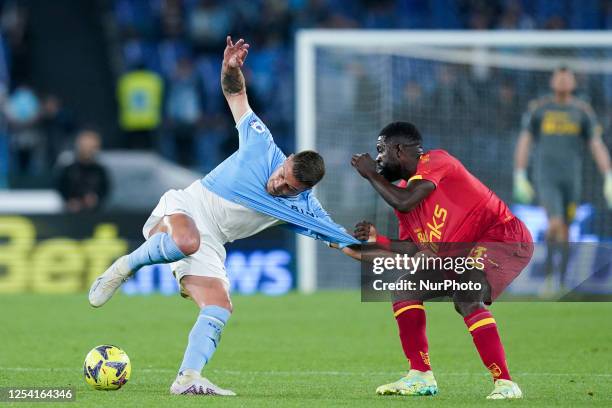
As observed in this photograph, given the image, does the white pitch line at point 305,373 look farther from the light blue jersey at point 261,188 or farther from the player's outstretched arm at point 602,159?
the player's outstretched arm at point 602,159

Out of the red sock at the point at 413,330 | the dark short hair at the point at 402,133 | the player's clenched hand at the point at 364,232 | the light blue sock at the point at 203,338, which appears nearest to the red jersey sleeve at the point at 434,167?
the dark short hair at the point at 402,133

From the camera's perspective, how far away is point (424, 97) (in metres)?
17.1

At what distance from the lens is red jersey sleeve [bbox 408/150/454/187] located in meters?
8.12

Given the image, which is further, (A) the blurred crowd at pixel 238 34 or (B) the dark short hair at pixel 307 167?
(A) the blurred crowd at pixel 238 34

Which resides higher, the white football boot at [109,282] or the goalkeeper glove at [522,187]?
the goalkeeper glove at [522,187]

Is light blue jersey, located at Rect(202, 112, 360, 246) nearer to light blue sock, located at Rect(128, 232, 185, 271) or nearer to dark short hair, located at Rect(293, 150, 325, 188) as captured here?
dark short hair, located at Rect(293, 150, 325, 188)

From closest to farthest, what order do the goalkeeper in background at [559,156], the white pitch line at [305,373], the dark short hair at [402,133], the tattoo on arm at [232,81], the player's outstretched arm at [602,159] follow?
the dark short hair at [402,133] → the tattoo on arm at [232,81] → the white pitch line at [305,373] → the player's outstretched arm at [602,159] → the goalkeeper in background at [559,156]

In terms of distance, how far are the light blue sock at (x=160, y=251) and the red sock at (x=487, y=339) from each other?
1840 millimetres

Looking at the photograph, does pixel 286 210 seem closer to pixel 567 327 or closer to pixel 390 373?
pixel 390 373

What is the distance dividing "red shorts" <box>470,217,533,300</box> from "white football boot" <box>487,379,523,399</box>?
0.55 meters

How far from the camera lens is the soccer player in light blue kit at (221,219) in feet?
26.8

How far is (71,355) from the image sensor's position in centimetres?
1072

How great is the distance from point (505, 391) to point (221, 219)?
212 centimetres

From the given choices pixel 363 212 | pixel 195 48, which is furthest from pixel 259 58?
pixel 363 212
